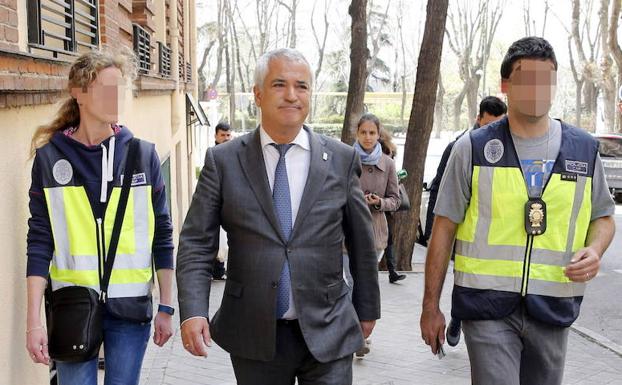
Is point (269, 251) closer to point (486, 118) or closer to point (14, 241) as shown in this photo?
point (14, 241)

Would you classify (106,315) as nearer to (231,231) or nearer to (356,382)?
(231,231)

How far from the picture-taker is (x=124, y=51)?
14.6 ft

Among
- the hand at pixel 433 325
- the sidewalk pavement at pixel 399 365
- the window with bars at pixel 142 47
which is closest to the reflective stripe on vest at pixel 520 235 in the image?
the hand at pixel 433 325

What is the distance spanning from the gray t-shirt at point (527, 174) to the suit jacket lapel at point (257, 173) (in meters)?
0.79

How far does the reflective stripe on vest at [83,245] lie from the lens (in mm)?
3732

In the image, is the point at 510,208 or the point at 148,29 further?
the point at 148,29

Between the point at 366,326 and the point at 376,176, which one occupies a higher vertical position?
the point at 376,176

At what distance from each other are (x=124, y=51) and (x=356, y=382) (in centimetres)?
326

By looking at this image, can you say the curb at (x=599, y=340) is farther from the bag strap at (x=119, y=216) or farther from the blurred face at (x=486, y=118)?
the bag strap at (x=119, y=216)

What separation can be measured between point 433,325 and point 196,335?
1.11m

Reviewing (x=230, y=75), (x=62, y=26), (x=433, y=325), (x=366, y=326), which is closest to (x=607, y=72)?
(x=230, y=75)

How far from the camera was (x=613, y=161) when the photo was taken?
81.7ft

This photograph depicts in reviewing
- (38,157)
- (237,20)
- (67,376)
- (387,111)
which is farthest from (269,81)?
(387,111)

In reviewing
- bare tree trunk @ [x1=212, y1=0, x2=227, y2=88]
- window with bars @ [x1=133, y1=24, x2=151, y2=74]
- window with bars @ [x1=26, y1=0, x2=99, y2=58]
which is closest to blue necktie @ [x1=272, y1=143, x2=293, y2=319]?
window with bars @ [x1=26, y1=0, x2=99, y2=58]
